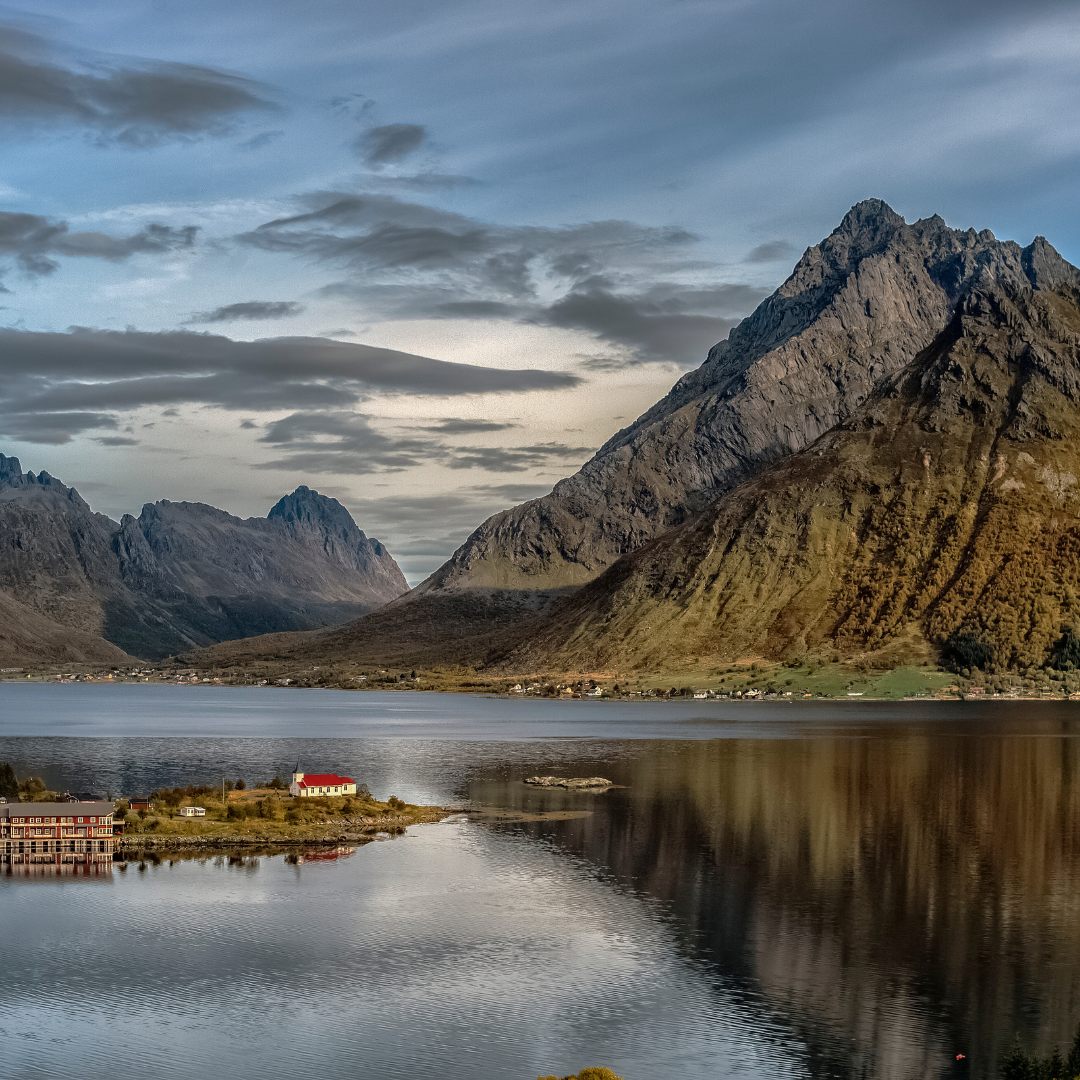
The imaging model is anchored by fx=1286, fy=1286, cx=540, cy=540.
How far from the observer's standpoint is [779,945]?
70.8 m

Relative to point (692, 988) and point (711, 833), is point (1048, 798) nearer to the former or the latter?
point (711, 833)

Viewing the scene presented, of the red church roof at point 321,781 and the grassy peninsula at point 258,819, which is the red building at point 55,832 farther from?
the red church roof at point 321,781

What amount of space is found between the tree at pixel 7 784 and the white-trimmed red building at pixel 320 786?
24.9 meters

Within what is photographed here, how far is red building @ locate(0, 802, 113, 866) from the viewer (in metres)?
97.6

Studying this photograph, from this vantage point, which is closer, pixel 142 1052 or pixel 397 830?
pixel 142 1052

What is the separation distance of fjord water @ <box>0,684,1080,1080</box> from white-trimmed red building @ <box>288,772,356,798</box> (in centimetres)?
1284

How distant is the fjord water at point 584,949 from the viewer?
54.7m

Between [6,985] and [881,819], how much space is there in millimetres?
76613

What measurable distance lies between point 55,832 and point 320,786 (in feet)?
91.7

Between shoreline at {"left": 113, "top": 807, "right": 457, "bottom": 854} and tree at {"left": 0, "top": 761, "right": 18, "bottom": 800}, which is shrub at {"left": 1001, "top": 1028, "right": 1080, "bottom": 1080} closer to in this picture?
shoreline at {"left": 113, "top": 807, "right": 457, "bottom": 854}

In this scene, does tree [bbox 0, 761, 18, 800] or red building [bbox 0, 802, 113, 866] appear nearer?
red building [bbox 0, 802, 113, 866]

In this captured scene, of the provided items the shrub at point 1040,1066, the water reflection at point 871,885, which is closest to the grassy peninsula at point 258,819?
the water reflection at point 871,885

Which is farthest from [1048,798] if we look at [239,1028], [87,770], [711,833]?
[87,770]

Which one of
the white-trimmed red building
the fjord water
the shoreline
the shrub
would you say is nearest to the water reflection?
the fjord water
